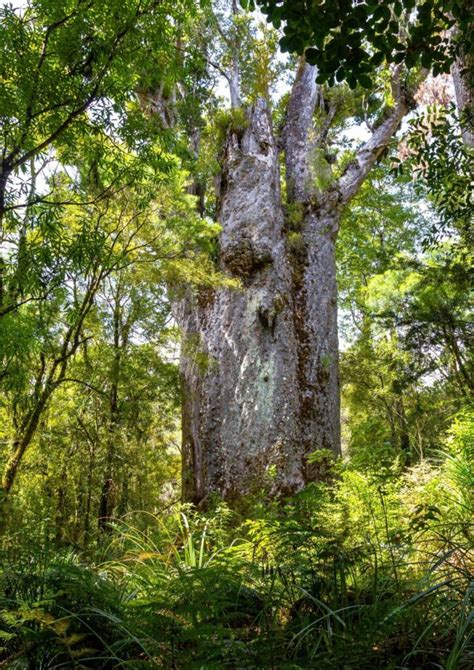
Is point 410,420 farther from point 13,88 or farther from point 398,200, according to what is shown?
point 13,88

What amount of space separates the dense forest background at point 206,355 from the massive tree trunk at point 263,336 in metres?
0.06

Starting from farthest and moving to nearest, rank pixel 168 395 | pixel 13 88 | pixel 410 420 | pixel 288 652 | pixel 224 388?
pixel 410 420 → pixel 168 395 → pixel 224 388 → pixel 13 88 → pixel 288 652

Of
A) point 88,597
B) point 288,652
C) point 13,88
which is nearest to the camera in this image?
point 288,652

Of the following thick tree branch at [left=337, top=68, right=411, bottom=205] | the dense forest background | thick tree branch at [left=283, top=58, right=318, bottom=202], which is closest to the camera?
the dense forest background

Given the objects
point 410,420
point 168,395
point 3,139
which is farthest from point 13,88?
point 410,420

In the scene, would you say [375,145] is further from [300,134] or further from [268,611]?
[268,611]

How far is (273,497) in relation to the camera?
5.44 meters

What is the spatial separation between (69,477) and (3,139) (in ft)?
20.1

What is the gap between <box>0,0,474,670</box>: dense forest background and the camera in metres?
1.78

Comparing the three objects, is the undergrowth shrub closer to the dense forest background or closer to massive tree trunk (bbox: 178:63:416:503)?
the dense forest background

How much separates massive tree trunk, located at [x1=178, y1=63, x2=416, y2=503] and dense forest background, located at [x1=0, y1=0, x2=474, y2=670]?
58mm

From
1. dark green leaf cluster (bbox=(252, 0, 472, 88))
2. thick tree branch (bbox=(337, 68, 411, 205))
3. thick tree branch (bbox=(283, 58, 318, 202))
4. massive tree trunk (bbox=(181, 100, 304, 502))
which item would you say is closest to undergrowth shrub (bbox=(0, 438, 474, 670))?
dark green leaf cluster (bbox=(252, 0, 472, 88))

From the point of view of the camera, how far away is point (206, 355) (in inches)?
258

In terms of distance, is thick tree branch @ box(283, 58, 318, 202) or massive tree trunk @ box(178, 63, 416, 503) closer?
massive tree trunk @ box(178, 63, 416, 503)
